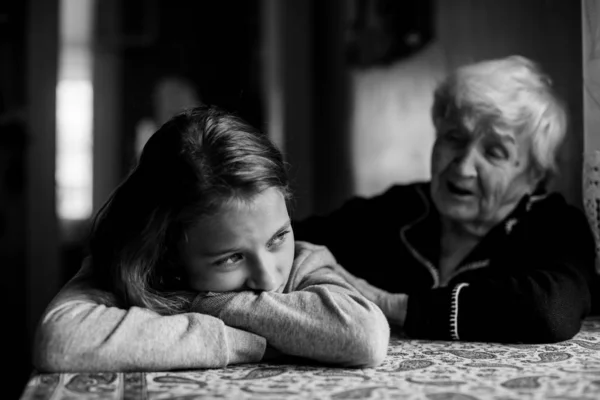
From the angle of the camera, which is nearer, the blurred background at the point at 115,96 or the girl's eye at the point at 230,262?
the girl's eye at the point at 230,262

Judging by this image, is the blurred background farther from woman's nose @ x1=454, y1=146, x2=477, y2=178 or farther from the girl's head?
the girl's head

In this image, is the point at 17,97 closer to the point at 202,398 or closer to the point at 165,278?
the point at 165,278

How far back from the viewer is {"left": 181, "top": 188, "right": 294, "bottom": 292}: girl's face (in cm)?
105

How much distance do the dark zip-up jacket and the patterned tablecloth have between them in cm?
9

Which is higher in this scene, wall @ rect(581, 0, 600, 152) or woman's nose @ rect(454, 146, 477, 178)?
wall @ rect(581, 0, 600, 152)

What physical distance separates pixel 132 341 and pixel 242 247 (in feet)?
0.62

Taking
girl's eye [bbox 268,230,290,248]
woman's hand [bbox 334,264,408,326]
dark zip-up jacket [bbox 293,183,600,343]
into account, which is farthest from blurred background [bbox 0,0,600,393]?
girl's eye [bbox 268,230,290,248]

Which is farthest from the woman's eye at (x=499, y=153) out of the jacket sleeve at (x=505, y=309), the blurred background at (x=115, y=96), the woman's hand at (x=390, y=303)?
the blurred background at (x=115, y=96)

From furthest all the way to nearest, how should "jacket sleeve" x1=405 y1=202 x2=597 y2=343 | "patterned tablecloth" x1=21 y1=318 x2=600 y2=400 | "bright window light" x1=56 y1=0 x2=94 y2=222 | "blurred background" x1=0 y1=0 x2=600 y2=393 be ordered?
"bright window light" x1=56 y1=0 x2=94 y2=222 < "blurred background" x1=0 y1=0 x2=600 y2=393 < "jacket sleeve" x1=405 y1=202 x2=597 y2=343 < "patterned tablecloth" x1=21 y1=318 x2=600 y2=400

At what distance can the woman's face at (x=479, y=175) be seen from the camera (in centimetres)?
146

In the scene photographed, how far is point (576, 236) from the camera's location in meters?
1.42

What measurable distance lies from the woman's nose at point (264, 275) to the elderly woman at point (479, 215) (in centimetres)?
25

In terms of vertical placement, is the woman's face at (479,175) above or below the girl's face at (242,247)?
above

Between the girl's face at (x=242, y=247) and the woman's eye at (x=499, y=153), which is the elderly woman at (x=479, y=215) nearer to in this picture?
the woman's eye at (x=499, y=153)
